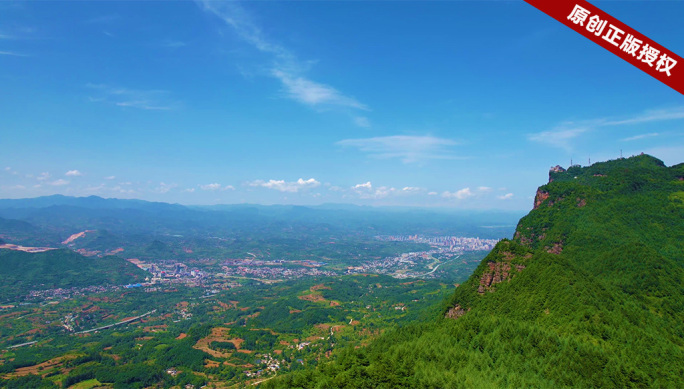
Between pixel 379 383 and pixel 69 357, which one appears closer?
pixel 379 383

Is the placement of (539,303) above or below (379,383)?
above

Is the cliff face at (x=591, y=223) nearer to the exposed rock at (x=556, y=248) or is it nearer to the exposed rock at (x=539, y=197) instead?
the exposed rock at (x=539, y=197)

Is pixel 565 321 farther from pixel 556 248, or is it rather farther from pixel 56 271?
pixel 56 271

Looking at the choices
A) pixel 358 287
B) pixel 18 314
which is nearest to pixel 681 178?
pixel 358 287

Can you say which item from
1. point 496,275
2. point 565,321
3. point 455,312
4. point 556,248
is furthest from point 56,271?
point 565,321

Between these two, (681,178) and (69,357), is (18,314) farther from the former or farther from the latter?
(681,178)

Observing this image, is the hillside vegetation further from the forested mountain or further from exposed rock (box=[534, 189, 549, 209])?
exposed rock (box=[534, 189, 549, 209])

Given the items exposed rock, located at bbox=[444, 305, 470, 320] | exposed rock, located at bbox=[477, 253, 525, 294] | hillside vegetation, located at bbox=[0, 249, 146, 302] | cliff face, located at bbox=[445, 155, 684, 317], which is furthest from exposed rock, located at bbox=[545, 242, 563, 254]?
hillside vegetation, located at bbox=[0, 249, 146, 302]
